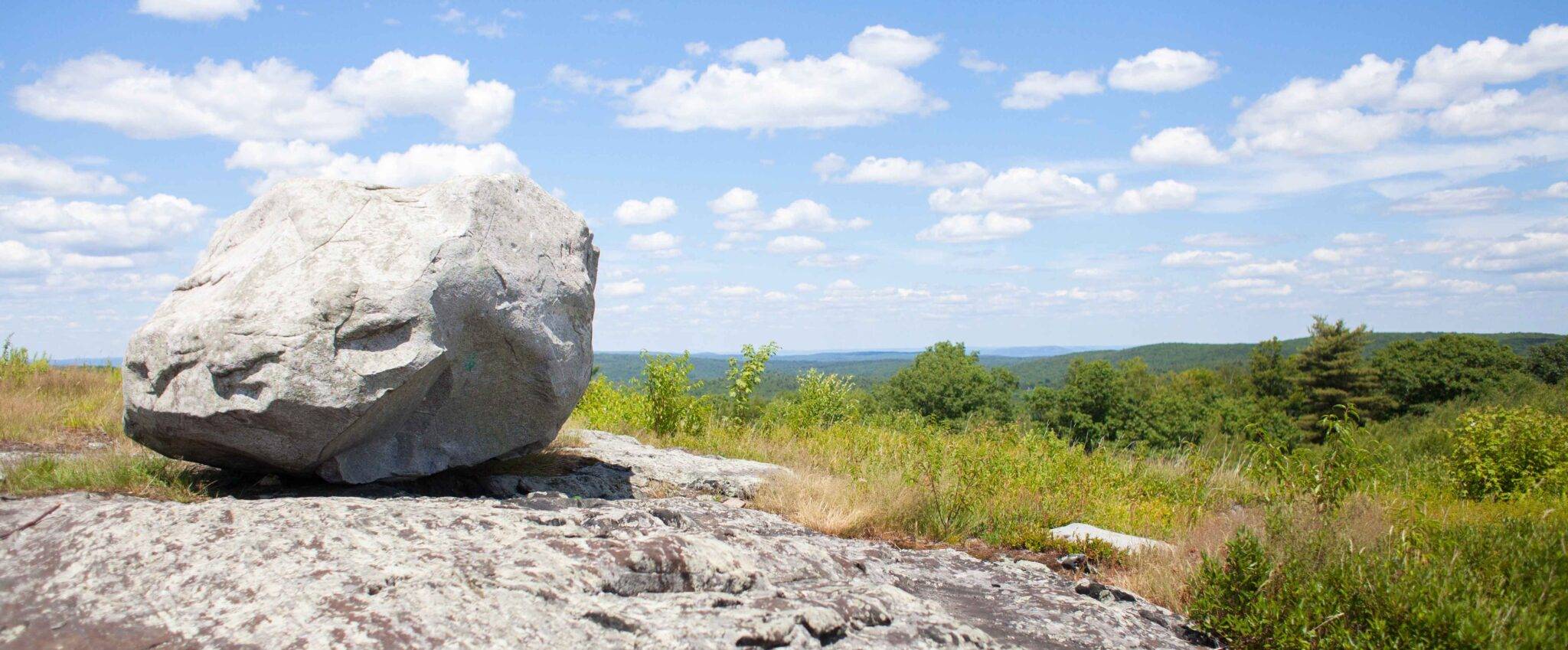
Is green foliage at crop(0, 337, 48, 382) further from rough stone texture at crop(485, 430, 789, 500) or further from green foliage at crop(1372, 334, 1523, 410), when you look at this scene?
green foliage at crop(1372, 334, 1523, 410)

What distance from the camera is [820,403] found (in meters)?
13.8

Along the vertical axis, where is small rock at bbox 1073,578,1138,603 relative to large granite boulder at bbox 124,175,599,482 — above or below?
below

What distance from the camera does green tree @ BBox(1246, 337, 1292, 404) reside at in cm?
6262

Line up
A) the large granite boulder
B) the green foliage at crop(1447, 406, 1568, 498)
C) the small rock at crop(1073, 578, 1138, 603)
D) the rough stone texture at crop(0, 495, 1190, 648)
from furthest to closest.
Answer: the green foliage at crop(1447, 406, 1568, 498) → the small rock at crop(1073, 578, 1138, 603) → the large granite boulder → the rough stone texture at crop(0, 495, 1190, 648)

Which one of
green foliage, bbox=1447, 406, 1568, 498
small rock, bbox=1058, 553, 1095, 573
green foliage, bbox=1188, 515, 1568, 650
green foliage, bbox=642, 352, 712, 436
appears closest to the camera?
green foliage, bbox=1188, 515, 1568, 650

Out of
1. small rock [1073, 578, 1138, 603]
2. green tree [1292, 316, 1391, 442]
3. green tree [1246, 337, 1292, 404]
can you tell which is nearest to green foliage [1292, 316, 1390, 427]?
green tree [1292, 316, 1391, 442]

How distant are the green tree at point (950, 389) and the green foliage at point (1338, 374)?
1073 inches

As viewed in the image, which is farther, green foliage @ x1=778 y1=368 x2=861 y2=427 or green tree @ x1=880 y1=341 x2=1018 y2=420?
green tree @ x1=880 y1=341 x2=1018 y2=420

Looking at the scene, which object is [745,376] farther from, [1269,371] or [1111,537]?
[1269,371]

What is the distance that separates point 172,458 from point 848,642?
5684 mm

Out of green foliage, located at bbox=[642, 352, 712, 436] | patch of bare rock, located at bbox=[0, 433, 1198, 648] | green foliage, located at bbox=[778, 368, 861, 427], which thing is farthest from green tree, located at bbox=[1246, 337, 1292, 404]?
patch of bare rock, located at bbox=[0, 433, 1198, 648]

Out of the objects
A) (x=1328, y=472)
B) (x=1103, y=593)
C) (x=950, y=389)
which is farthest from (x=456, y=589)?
(x=950, y=389)

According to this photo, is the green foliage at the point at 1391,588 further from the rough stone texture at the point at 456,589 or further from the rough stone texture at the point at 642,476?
the rough stone texture at the point at 642,476

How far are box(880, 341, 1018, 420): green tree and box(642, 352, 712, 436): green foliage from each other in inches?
973
